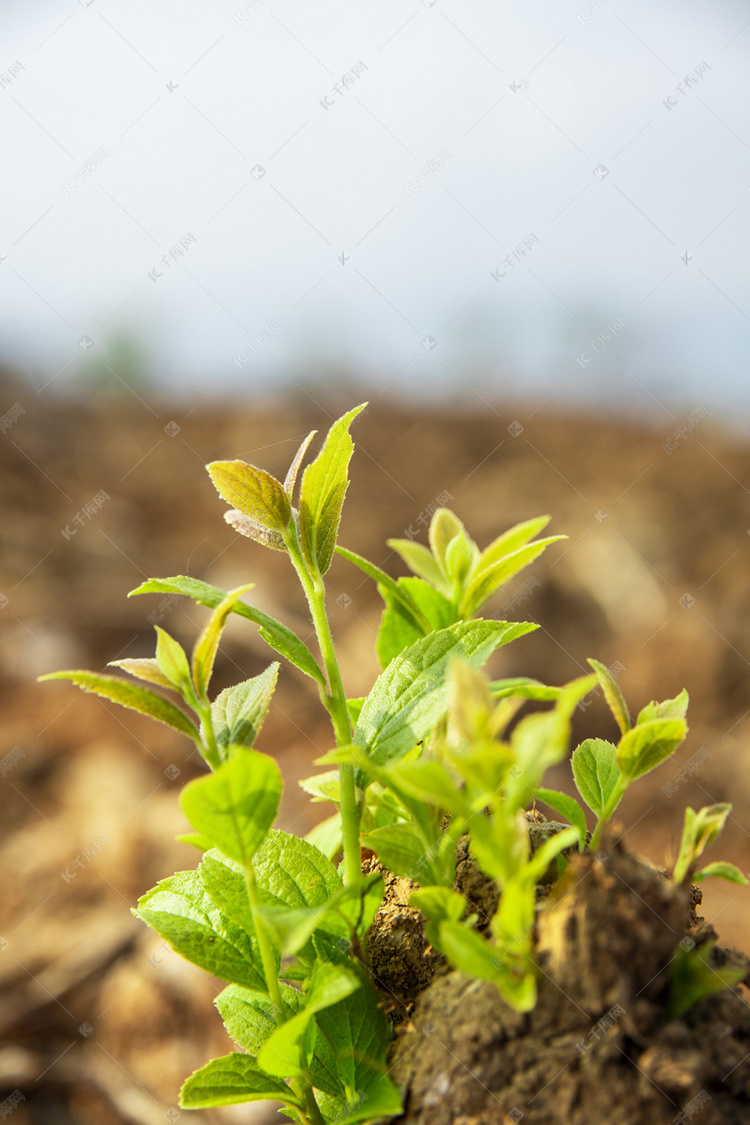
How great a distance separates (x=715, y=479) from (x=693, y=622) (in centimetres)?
105

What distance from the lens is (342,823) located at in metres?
0.47

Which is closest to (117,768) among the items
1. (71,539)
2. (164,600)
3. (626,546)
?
(164,600)

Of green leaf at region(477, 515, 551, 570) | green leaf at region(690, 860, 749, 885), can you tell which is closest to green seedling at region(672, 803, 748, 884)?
green leaf at region(690, 860, 749, 885)

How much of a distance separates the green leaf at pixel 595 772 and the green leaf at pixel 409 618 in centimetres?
15

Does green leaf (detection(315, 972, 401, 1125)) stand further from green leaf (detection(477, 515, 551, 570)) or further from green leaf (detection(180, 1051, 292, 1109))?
green leaf (detection(477, 515, 551, 570))

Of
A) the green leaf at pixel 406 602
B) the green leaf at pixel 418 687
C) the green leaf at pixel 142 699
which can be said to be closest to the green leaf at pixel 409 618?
the green leaf at pixel 406 602

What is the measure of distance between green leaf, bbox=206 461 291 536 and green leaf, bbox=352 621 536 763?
0.39ft

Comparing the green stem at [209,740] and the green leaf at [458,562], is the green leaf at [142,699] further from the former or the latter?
the green leaf at [458,562]

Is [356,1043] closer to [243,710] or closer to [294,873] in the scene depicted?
[294,873]

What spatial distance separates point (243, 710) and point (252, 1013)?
22 cm

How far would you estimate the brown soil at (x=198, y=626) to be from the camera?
114cm

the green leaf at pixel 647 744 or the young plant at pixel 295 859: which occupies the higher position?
the green leaf at pixel 647 744

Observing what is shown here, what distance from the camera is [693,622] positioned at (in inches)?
92.8

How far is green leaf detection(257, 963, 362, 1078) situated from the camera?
386 mm
